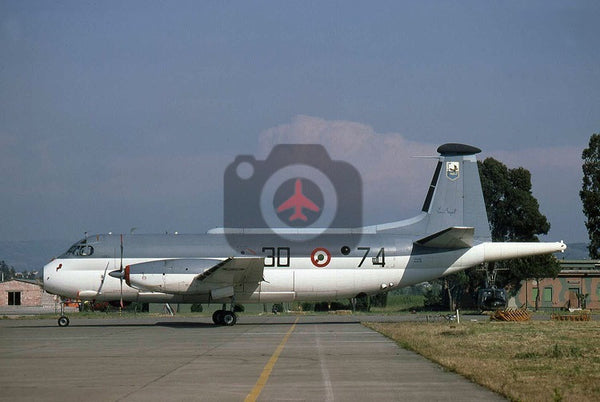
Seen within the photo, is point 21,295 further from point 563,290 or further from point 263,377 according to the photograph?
point 263,377

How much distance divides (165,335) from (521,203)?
47.0m

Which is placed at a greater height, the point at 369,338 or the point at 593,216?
the point at 593,216

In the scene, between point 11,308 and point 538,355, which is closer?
point 538,355

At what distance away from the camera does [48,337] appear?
2875cm

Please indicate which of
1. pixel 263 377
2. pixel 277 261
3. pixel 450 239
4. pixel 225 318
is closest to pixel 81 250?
pixel 225 318

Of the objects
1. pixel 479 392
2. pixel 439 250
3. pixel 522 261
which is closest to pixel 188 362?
pixel 479 392

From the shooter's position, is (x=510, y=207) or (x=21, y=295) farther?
(x=21, y=295)

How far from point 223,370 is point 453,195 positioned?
2499 cm

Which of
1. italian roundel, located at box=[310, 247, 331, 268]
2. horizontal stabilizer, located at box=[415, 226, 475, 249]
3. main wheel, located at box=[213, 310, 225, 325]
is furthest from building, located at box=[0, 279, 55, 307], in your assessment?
horizontal stabilizer, located at box=[415, 226, 475, 249]

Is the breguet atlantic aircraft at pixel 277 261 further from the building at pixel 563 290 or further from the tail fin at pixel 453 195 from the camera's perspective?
the building at pixel 563 290

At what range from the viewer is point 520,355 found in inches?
756

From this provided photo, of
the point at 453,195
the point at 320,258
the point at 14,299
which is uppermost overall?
the point at 453,195

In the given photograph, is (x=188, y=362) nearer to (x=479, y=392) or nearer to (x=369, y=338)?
(x=479, y=392)

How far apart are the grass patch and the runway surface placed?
57cm
